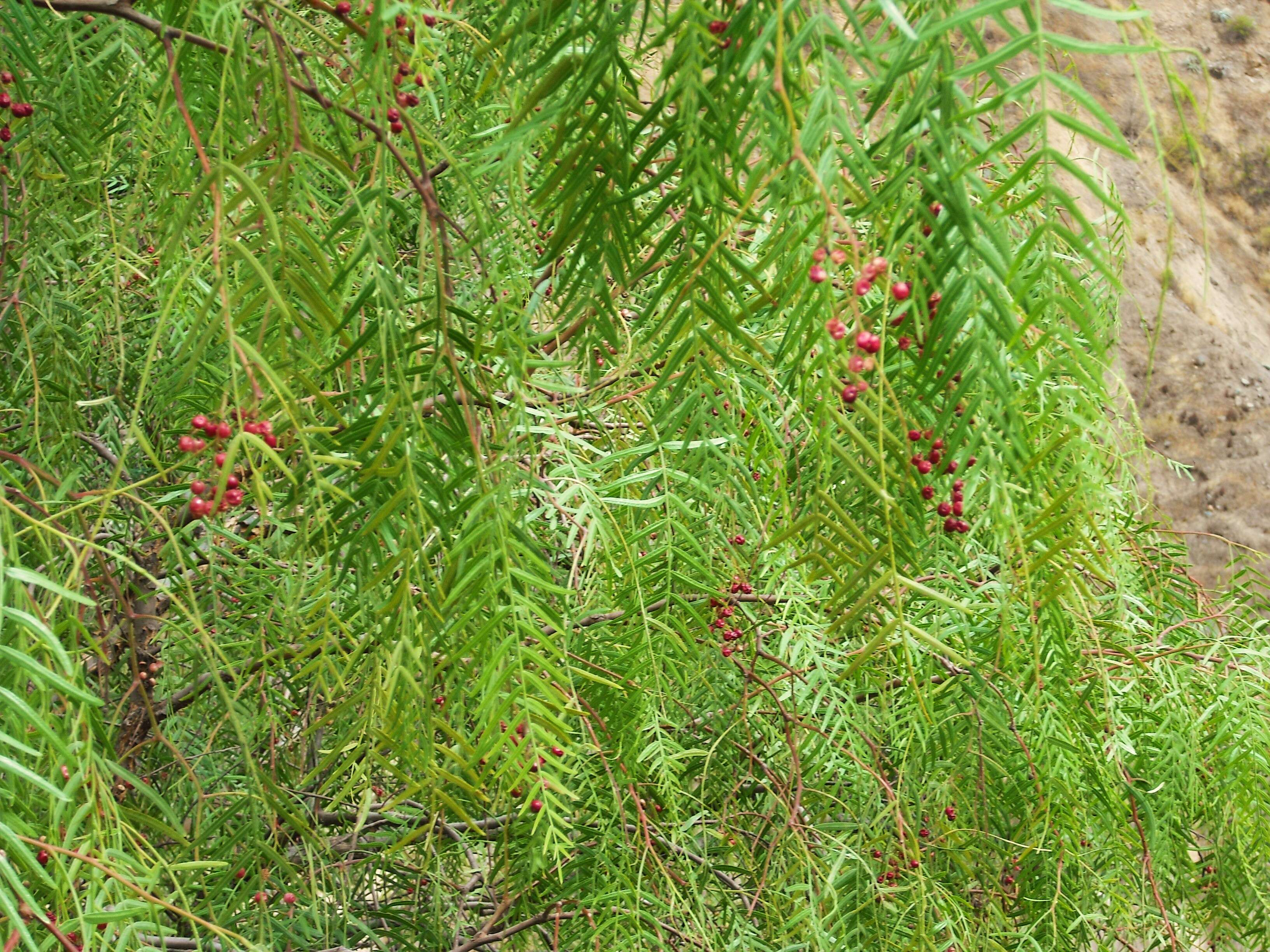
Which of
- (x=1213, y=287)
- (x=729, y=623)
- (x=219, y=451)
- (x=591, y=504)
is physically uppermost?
(x=219, y=451)

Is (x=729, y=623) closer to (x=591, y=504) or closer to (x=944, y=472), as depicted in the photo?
(x=591, y=504)

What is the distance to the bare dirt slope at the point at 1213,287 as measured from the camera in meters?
6.07

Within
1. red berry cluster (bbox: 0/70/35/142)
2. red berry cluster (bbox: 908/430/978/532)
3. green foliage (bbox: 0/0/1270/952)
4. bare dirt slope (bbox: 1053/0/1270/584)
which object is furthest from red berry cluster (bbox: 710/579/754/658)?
bare dirt slope (bbox: 1053/0/1270/584)

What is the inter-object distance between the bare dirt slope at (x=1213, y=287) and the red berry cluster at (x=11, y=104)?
5745 mm

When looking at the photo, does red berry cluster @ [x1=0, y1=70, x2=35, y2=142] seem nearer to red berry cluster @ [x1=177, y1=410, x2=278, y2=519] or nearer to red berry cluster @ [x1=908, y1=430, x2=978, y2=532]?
red berry cluster @ [x1=177, y1=410, x2=278, y2=519]

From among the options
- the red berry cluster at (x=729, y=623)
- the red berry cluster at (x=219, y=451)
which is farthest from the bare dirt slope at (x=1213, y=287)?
the red berry cluster at (x=219, y=451)

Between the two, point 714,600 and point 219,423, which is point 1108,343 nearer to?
point 714,600

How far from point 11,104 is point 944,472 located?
633 millimetres

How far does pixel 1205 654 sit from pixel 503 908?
83 centimetres

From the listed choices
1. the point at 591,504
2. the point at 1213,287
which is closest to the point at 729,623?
the point at 591,504

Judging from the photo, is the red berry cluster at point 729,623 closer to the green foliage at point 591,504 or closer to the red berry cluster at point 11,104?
the green foliage at point 591,504

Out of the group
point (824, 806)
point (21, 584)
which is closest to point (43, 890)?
point (21, 584)

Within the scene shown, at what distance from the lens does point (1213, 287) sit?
21.3ft

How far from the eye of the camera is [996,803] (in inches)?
43.4
